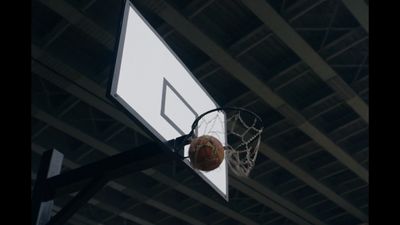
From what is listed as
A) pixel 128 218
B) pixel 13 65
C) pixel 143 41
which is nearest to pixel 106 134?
pixel 128 218

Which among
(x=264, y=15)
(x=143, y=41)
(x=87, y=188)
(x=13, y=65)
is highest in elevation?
(x=264, y=15)

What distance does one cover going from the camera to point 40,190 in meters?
5.01

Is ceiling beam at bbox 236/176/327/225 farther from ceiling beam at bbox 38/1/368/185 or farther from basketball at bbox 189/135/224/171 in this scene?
basketball at bbox 189/135/224/171

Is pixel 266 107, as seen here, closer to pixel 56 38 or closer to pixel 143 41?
pixel 56 38

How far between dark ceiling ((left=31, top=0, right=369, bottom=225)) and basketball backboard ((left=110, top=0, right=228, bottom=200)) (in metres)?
3.96

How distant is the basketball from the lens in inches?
194

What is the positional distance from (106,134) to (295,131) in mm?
5778

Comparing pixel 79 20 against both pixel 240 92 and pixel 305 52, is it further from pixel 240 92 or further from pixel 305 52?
pixel 305 52

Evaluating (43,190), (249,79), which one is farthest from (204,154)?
(249,79)

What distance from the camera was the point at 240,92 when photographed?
533 inches

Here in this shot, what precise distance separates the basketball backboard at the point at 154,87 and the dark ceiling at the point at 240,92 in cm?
396

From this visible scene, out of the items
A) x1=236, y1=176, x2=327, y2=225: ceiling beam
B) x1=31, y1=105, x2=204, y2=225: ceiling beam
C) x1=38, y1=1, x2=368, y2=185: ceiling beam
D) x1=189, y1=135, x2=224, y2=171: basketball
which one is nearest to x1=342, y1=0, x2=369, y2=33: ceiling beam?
x1=38, y1=1, x2=368, y2=185: ceiling beam
